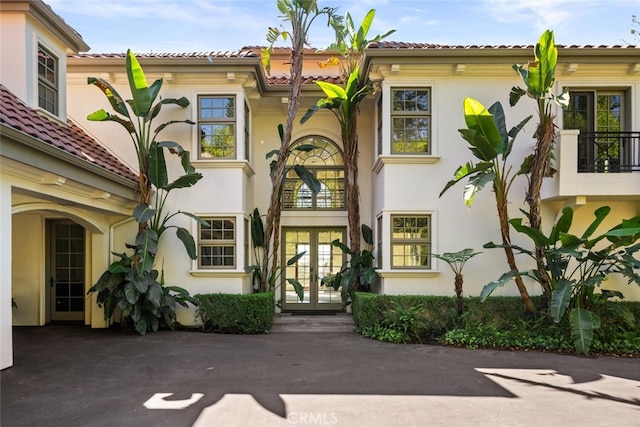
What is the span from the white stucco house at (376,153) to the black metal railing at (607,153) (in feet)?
0.10

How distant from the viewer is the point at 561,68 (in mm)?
9328

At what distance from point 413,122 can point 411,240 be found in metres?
2.61

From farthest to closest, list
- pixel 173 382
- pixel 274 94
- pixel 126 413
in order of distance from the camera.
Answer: pixel 274 94 < pixel 173 382 < pixel 126 413

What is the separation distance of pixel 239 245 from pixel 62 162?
4.16m

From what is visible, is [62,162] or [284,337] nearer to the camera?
[62,162]

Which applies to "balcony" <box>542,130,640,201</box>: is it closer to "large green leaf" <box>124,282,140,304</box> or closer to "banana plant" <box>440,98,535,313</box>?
"banana plant" <box>440,98,535,313</box>

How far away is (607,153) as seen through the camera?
9.48 meters

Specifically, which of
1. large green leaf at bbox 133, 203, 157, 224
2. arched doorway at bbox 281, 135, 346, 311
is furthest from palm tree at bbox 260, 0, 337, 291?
large green leaf at bbox 133, 203, 157, 224

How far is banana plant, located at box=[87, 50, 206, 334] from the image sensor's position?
8484 mm

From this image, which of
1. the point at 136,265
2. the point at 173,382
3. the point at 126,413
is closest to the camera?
the point at 126,413

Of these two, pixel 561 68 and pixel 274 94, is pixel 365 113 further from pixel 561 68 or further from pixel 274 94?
pixel 561 68

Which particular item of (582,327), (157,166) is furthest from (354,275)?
(157,166)

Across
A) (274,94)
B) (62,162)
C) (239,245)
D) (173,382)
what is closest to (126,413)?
(173,382)

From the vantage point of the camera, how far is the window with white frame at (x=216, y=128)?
9895 mm
